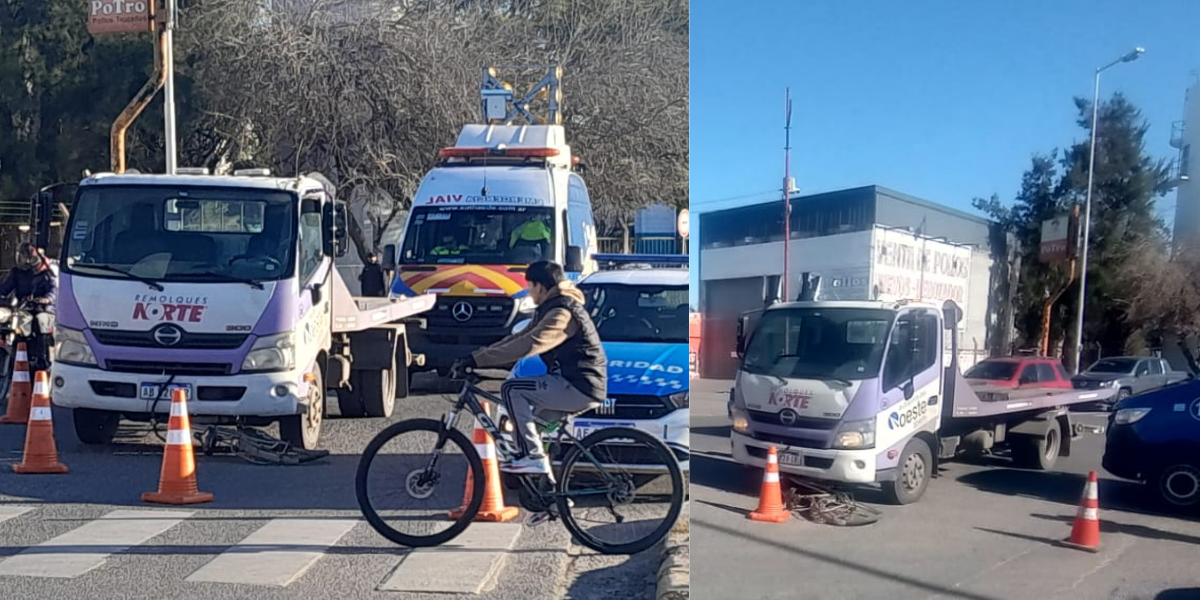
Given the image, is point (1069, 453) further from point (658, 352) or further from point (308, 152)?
point (308, 152)

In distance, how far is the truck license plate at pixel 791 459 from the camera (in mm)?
2008

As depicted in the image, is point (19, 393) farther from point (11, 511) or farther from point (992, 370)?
point (992, 370)

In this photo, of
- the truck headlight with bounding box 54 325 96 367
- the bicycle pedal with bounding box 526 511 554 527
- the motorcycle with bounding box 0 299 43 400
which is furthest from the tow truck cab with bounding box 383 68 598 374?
the bicycle pedal with bounding box 526 511 554 527

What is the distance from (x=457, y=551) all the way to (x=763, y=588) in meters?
4.06

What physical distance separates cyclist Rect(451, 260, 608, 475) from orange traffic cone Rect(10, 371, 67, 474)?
13.3 feet

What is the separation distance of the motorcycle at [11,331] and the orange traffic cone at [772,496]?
1086 centimetres

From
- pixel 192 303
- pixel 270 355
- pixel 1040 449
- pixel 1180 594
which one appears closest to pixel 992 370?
pixel 1040 449

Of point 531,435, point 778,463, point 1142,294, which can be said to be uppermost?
point 1142,294

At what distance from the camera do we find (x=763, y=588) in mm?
2109

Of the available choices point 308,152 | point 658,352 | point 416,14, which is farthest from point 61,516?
point 416,14

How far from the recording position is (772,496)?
2018mm

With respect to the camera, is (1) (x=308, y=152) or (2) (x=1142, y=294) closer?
(2) (x=1142, y=294)

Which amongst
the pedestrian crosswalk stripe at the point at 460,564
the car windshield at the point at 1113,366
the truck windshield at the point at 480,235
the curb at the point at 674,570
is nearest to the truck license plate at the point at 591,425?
the pedestrian crosswalk stripe at the point at 460,564

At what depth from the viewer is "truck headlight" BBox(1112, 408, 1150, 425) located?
2.01 m
